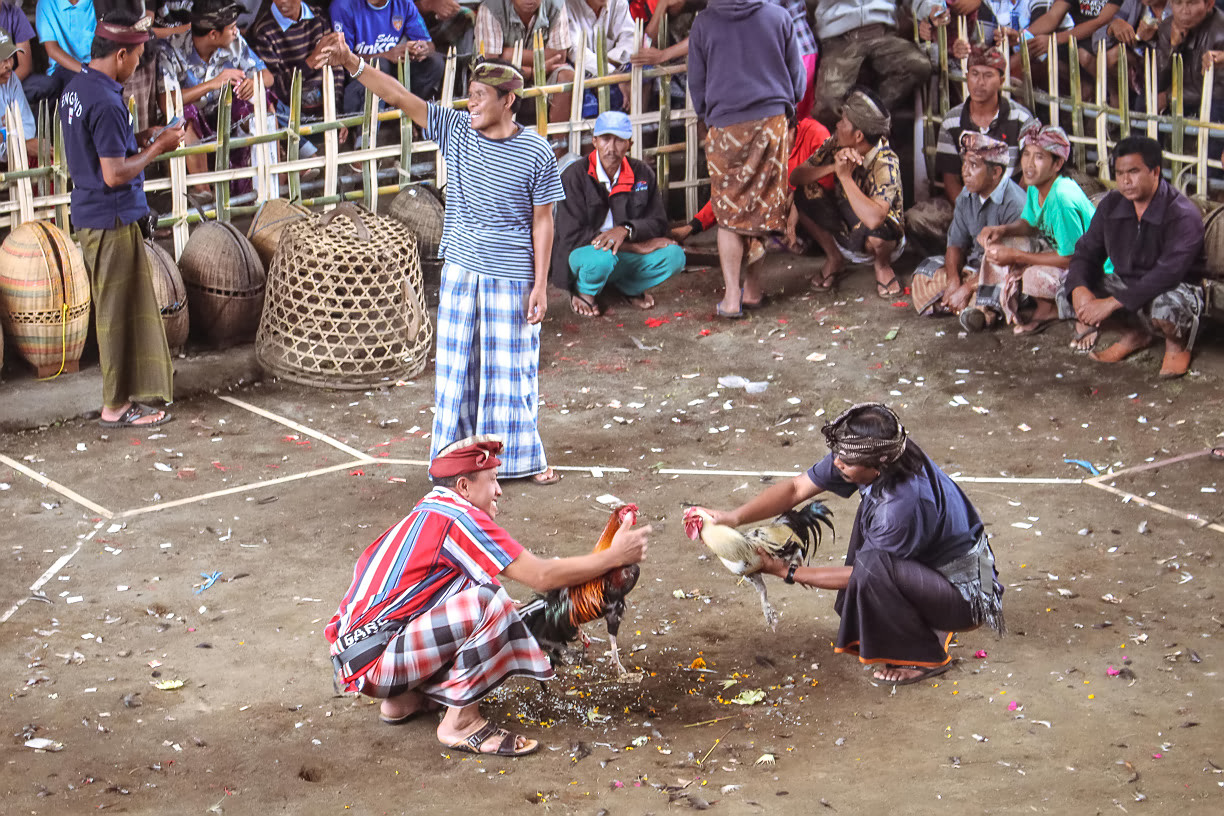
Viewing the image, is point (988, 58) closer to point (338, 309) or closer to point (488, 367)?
Answer: point (338, 309)

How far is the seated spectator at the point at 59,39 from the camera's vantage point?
9297 millimetres

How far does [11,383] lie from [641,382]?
3.55m

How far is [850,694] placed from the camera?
4.99 m

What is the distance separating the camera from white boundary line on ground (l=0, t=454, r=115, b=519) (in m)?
6.77

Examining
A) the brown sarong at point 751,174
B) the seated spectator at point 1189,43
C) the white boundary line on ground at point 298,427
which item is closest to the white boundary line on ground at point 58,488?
the white boundary line on ground at point 298,427

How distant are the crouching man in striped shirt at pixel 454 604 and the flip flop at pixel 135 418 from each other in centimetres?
369

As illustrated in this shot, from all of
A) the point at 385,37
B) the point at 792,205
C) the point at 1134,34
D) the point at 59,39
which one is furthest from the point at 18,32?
the point at 1134,34

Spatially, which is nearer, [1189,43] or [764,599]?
[764,599]

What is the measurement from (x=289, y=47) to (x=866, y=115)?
3983 mm

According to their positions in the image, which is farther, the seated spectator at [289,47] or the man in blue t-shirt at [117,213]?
the seated spectator at [289,47]

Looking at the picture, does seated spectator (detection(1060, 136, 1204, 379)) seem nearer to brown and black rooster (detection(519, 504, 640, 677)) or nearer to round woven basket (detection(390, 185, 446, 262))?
round woven basket (detection(390, 185, 446, 262))

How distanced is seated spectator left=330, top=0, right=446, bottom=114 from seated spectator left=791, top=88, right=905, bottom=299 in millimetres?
2791

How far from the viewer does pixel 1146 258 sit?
820 cm

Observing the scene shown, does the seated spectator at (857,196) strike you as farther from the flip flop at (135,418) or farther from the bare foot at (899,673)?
the bare foot at (899,673)
